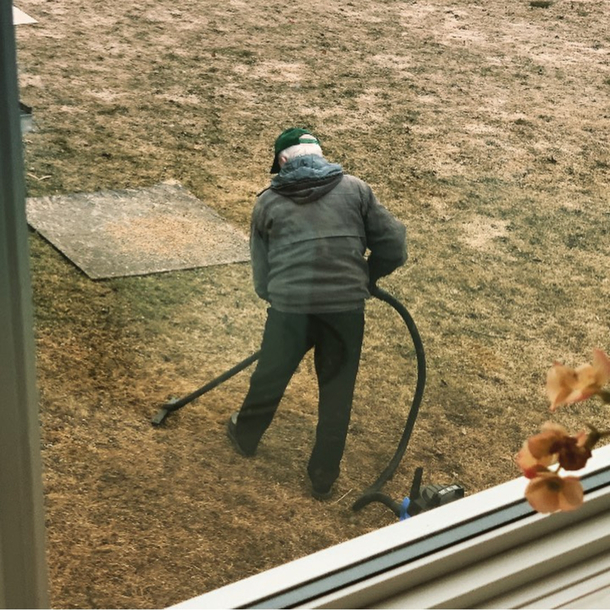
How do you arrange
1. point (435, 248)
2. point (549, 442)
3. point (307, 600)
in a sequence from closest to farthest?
point (549, 442) → point (307, 600) → point (435, 248)

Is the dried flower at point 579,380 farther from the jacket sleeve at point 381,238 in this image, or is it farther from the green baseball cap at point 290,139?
the jacket sleeve at point 381,238

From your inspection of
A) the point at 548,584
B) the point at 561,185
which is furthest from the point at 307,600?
the point at 561,185

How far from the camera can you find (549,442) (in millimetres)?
443

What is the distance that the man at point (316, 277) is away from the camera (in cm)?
177

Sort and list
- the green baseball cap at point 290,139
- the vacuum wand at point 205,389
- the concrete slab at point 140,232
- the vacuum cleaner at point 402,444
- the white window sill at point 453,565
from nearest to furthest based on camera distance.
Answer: the white window sill at point 453,565
the concrete slab at point 140,232
the vacuum cleaner at point 402,444
the green baseball cap at point 290,139
the vacuum wand at point 205,389

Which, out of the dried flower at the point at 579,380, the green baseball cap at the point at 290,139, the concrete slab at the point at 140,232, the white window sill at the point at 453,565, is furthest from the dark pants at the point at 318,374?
the dried flower at the point at 579,380

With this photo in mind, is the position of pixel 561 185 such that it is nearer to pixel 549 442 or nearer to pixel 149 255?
pixel 149 255

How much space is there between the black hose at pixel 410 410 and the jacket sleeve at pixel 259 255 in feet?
0.93

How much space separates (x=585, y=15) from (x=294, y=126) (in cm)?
62

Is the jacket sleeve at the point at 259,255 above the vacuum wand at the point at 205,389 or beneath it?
above

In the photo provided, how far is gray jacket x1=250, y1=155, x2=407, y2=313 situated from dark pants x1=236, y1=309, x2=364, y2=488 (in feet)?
0.17

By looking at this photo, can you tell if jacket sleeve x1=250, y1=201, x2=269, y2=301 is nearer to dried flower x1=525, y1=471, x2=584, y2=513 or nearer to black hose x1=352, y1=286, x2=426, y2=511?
black hose x1=352, y1=286, x2=426, y2=511

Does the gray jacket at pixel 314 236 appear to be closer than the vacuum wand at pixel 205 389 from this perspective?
Yes

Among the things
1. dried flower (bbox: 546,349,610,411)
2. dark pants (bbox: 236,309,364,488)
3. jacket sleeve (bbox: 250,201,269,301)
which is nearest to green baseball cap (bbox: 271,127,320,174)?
jacket sleeve (bbox: 250,201,269,301)
